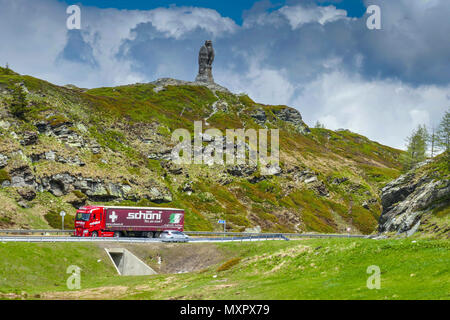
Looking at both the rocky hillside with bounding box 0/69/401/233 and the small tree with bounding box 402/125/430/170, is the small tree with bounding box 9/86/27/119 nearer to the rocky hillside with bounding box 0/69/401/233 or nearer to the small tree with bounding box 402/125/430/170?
the rocky hillside with bounding box 0/69/401/233

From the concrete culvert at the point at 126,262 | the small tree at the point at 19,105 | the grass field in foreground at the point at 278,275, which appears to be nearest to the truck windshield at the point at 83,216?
the concrete culvert at the point at 126,262

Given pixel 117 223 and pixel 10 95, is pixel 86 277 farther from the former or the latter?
pixel 10 95

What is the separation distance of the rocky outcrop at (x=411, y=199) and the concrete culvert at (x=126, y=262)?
3489 cm

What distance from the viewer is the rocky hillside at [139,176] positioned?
67.4 meters

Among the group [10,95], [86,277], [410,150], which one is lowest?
[86,277]

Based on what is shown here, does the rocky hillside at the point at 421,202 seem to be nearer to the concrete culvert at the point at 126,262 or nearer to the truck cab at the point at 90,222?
the concrete culvert at the point at 126,262

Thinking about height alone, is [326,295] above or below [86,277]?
above

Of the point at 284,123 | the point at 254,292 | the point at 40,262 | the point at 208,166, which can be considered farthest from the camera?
the point at 284,123

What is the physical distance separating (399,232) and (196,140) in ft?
235

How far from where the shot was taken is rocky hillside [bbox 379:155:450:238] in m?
47.8

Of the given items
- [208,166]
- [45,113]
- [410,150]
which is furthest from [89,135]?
[410,150]

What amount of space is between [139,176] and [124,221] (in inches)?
1249

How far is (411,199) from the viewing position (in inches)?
2569

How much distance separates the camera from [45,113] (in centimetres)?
8581
